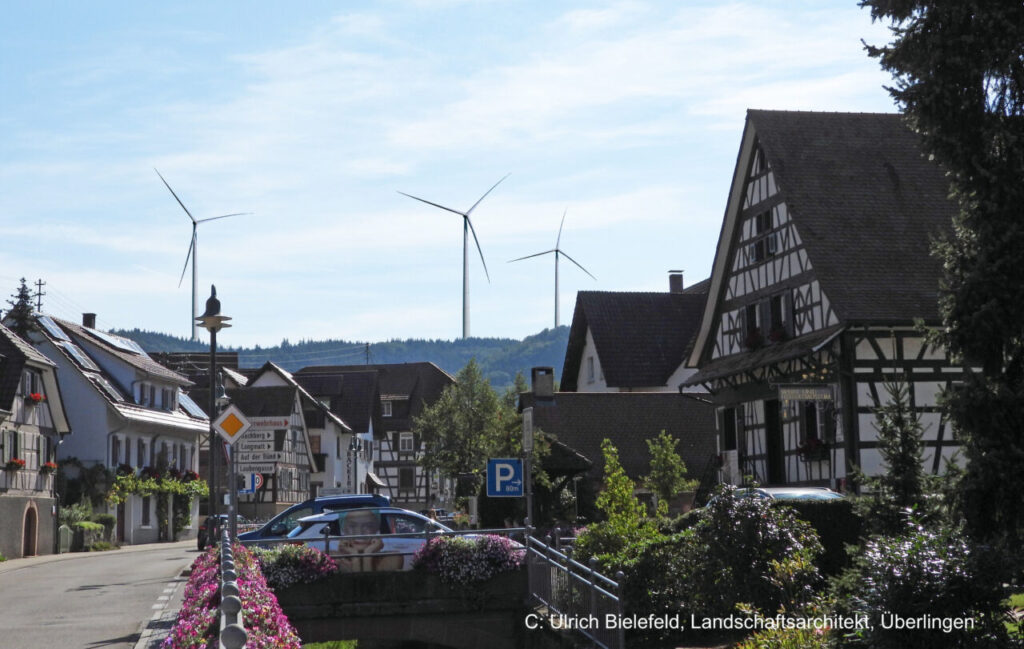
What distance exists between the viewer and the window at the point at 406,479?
114 m

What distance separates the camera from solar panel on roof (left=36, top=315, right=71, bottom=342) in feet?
204

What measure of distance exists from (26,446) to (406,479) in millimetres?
65097

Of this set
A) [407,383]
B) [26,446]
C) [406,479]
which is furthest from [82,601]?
[407,383]

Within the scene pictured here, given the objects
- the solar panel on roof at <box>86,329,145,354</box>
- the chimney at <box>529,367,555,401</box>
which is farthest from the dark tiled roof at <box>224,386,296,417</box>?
the chimney at <box>529,367,555,401</box>

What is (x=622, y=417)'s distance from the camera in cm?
5025

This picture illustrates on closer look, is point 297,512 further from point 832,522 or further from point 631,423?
point 631,423

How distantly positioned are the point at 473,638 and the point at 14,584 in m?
14.9

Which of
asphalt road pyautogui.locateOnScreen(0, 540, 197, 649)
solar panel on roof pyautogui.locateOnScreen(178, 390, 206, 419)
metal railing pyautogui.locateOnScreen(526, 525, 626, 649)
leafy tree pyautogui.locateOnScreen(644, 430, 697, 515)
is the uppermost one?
solar panel on roof pyautogui.locateOnScreen(178, 390, 206, 419)

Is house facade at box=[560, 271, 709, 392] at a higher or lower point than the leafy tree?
higher

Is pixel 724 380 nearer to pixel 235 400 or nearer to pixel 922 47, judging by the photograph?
pixel 922 47

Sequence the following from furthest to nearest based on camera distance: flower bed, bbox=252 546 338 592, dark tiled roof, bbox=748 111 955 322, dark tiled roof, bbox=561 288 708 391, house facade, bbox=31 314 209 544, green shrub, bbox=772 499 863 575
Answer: house facade, bbox=31 314 209 544 → dark tiled roof, bbox=561 288 708 391 → dark tiled roof, bbox=748 111 955 322 → flower bed, bbox=252 546 338 592 → green shrub, bbox=772 499 863 575

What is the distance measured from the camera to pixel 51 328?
206ft

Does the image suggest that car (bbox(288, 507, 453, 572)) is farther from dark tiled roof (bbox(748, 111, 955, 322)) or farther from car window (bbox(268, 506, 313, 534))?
dark tiled roof (bbox(748, 111, 955, 322))

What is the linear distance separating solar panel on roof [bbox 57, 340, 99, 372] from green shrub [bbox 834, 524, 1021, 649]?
55129 mm
